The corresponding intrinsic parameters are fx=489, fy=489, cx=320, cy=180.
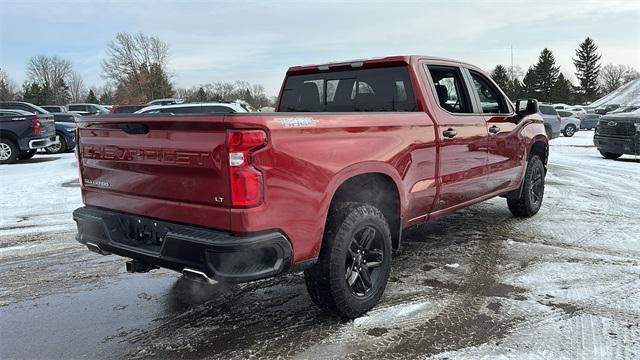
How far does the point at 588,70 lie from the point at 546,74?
449 inches

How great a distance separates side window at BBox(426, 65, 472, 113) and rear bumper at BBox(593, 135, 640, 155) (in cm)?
1042

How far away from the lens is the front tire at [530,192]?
6328 mm

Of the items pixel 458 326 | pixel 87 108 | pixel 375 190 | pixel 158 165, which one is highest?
pixel 87 108

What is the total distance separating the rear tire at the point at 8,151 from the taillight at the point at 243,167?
13.9m

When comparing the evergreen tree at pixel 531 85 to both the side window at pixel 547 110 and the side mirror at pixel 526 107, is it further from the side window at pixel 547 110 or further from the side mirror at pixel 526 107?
the side mirror at pixel 526 107

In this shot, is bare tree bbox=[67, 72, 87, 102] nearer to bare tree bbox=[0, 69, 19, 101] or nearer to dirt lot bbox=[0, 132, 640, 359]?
bare tree bbox=[0, 69, 19, 101]

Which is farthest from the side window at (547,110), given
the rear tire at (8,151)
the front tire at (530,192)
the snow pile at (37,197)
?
the rear tire at (8,151)

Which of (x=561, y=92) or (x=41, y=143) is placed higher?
(x=561, y=92)

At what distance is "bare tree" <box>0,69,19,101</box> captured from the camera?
236ft

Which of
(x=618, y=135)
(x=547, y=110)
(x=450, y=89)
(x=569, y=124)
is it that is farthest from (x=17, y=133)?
(x=569, y=124)

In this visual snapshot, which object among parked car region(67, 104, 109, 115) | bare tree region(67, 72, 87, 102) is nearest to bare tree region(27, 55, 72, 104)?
bare tree region(67, 72, 87, 102)

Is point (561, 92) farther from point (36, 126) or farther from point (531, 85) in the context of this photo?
point (36, 126)

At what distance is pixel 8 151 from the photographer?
45.6 feet

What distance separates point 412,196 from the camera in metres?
4.00
